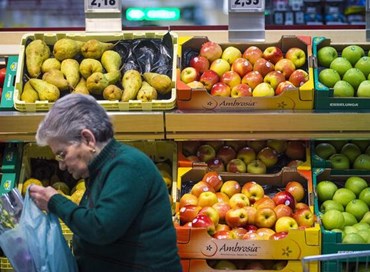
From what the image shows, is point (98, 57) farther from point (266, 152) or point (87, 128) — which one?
point (87, 128)

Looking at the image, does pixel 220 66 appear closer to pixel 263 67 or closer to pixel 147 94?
pixel 263 67

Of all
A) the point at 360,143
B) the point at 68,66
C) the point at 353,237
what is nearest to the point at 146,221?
the point at 353,237

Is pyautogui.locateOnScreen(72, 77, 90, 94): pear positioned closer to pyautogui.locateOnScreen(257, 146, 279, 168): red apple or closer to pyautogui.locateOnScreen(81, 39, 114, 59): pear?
pyautogui.locateOnScreen(81, 39, 114, 59): pear

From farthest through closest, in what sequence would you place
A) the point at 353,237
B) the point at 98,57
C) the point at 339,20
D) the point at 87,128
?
the point at 339,20 → the point at 98,57 → the point at 353,237 → the point at 87,128

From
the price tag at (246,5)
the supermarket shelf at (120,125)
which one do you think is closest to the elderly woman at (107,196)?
the supermarket shelf at (120,125)

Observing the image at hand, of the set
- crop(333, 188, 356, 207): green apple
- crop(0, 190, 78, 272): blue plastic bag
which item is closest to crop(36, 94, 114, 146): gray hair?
crop(0, 190, 78, 272): blue plastic bag

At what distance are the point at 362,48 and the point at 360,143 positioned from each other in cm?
51

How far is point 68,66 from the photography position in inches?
156

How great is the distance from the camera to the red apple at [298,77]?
393cm

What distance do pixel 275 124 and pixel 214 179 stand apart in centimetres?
42

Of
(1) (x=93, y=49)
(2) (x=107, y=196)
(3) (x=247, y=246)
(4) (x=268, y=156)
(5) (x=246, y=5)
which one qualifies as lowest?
(3) (x=247, y=246)

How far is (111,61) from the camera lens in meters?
3.98

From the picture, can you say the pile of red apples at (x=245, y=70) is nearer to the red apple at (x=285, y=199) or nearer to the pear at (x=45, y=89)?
the red apple at (x=285, y=199)

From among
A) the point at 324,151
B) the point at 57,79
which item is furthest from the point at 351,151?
the point at 57,79
